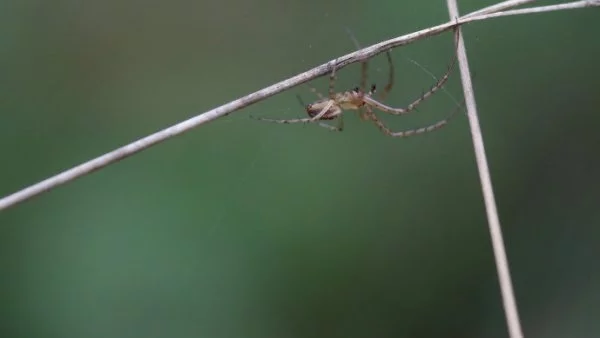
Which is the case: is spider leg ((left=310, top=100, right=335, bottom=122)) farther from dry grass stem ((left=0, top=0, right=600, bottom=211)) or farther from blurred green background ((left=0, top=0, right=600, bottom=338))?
dry grass stem ((left=0, top=0, right=600, bottom=211))

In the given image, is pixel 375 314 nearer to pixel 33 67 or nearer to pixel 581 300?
pixel 581 300

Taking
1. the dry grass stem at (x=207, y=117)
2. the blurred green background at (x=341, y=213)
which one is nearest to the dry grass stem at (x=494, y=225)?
the dry grass stem at (x=207, y=117)

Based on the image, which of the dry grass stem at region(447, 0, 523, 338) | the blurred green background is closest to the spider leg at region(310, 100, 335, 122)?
the blurred green background

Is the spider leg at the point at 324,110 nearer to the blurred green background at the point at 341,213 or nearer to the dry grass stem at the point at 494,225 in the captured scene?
the blurred green background at the point at 341,213

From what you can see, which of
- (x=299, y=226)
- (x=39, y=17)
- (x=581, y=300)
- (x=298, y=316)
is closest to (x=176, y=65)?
(x=39, y=17)

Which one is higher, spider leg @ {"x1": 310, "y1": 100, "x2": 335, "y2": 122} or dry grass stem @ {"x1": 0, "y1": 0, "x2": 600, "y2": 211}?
dry grass stem @ {"x1": 0, "y1": 0, "x2": 600, "y2": 211}

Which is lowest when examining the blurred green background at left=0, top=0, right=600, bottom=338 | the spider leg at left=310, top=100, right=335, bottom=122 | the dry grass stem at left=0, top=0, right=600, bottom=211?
the blurred green background at left=0, top=0, right=600, bottom=338

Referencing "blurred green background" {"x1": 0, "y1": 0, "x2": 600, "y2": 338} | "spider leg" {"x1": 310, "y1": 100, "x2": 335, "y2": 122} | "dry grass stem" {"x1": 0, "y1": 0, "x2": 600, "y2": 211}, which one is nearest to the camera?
"dry grass stem" {"x1": 0, "y1": 0, "x2": 600, "y2": 211}

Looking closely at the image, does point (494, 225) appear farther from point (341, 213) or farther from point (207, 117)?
point (341, 213)

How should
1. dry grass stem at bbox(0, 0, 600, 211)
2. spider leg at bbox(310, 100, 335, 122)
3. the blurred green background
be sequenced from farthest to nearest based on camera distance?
1. the blurred green background
2. spider leg at bbox(310, 100, 335, 122)
3. dry grass stem at bbox(0, 0, 600, 211)

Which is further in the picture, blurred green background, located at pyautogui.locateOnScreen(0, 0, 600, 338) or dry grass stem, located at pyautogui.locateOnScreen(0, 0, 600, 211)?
blurred green background, located at pyautogui.locateOnScreen(0, 0, 600, 338)
